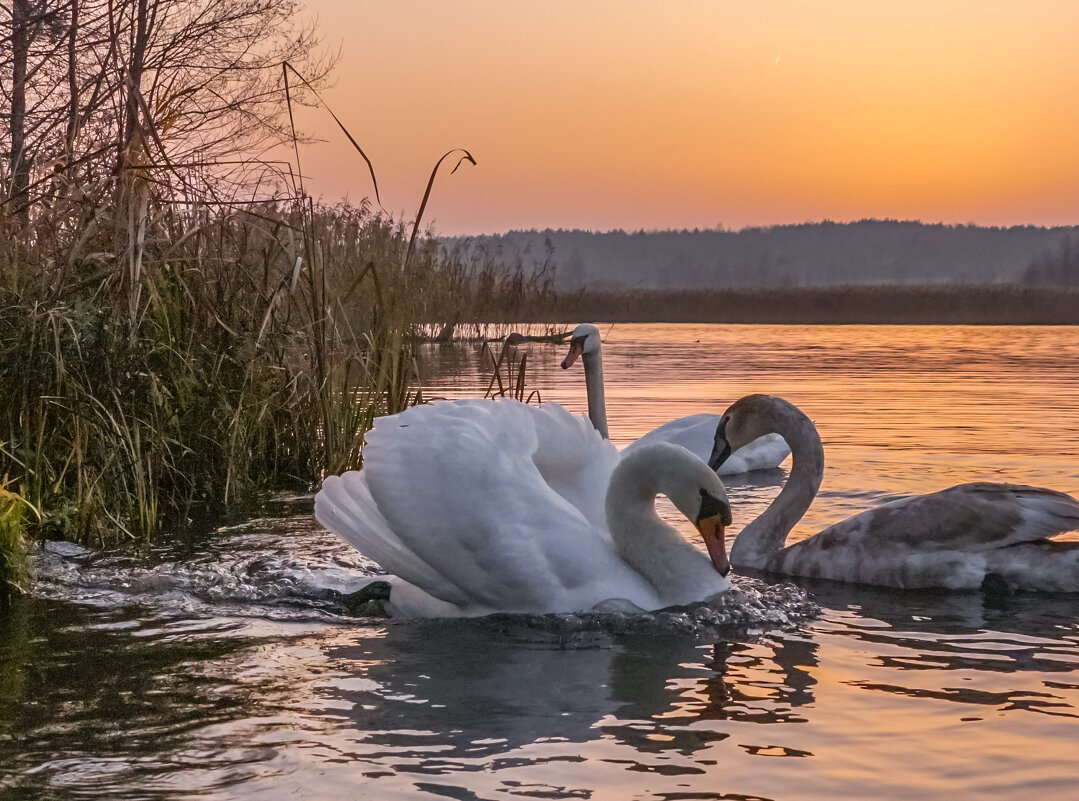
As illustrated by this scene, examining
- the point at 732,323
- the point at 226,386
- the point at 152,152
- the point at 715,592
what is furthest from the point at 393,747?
the point at 732,323

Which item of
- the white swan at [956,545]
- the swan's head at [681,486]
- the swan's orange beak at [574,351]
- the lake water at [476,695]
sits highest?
the swan's orange beak at [574,351]

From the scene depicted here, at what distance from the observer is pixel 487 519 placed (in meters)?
5.16

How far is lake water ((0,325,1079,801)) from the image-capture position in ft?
11.5

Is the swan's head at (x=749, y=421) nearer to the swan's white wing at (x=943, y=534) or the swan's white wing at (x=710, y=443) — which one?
the swan's white wing at (x=943, y=534)

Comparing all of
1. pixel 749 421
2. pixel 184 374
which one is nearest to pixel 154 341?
pixel 184 374

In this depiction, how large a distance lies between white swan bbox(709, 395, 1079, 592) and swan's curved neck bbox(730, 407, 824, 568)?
167mm

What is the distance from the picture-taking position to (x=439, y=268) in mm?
20375

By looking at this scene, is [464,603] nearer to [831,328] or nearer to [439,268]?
[439,268]

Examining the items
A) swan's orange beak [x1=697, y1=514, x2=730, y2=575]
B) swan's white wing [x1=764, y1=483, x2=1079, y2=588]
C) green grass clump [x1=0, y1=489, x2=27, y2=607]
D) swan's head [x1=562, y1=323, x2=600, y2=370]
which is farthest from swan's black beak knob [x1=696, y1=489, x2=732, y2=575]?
swan's head [x1=562, y1=323, x2=600, y2=370]

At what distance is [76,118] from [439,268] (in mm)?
12455

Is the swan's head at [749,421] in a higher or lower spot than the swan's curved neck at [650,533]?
higher

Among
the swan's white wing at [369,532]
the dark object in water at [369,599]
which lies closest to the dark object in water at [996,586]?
the swan's white wing at [369,532]

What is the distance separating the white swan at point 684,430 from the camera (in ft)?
31.0

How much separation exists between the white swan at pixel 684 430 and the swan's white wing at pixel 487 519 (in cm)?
356
